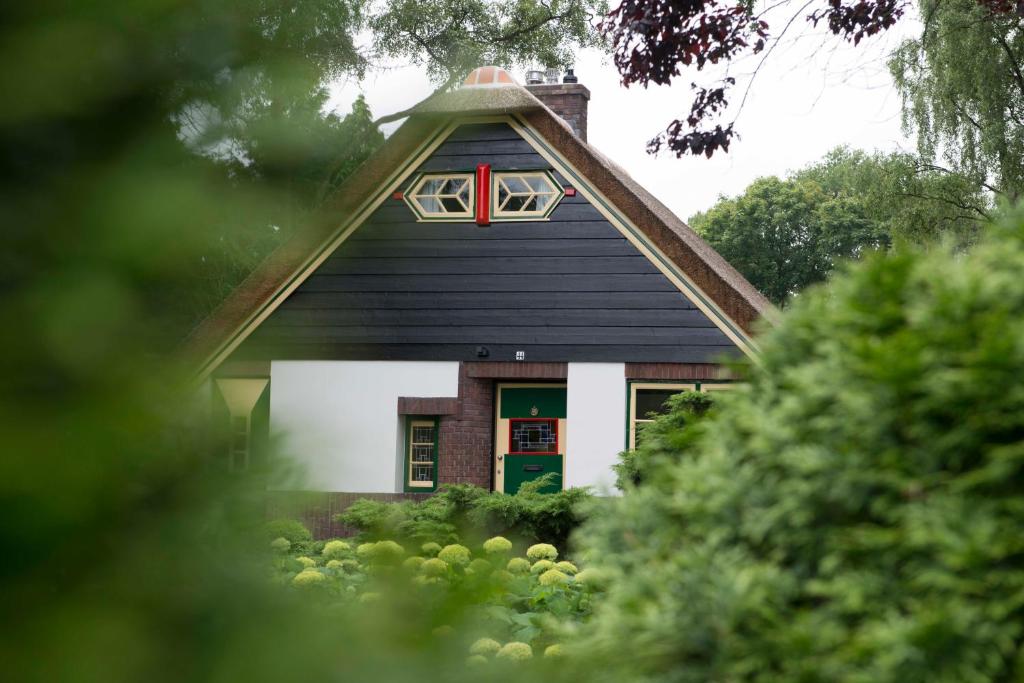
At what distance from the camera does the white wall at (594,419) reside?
14281mm

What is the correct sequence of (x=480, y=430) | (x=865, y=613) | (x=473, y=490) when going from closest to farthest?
(x=865, y=613)
(x=473, y=490)
(x=480, y=430)

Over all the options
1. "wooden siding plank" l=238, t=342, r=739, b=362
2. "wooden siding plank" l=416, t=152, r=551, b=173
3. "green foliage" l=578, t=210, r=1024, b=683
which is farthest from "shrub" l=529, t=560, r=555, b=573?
"wooden siding plank" l=416, t=152, r=551, b=173

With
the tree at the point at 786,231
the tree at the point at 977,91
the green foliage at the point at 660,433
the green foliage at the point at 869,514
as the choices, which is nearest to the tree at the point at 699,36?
the green foliage at the point at 660,433

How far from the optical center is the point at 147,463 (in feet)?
2.31

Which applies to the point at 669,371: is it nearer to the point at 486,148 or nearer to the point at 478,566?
the point at 486,148

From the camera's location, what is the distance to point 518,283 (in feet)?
48.8

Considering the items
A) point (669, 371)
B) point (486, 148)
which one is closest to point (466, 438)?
point (669, 371)

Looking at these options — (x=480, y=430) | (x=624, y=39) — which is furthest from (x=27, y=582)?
(x=480, y=430)

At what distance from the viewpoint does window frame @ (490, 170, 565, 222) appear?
1478 cm

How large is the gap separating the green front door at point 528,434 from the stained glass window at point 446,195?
2.55 metres

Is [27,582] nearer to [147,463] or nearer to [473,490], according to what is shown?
[147,463]

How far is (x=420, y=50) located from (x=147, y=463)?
1049 inches

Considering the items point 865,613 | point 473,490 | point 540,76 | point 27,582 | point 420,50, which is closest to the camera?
point 27,582

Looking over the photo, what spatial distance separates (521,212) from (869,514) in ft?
42.1
